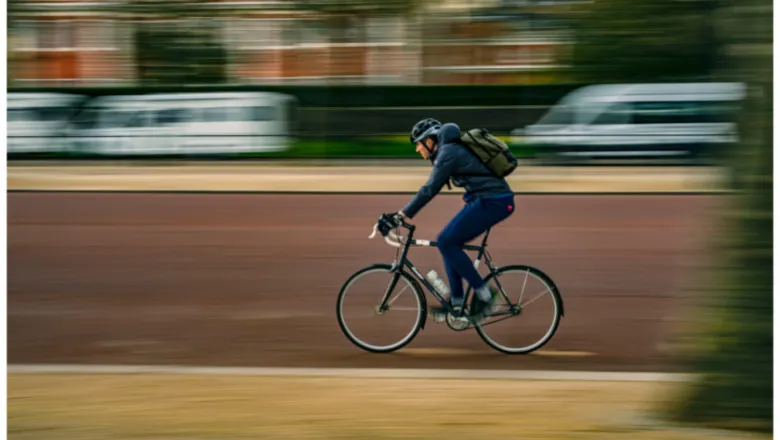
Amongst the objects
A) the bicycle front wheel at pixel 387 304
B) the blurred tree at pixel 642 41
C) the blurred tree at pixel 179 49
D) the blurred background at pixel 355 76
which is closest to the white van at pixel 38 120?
the blurred background at pixel 355 76

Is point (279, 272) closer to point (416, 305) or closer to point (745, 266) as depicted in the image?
point (416, 305)

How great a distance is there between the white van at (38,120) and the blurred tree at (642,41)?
10.9 m

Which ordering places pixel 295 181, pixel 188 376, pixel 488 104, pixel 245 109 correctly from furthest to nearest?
1. pixel 488 104
2. pixel 245 109
3. pixel 295 181
4. pixel 188 376

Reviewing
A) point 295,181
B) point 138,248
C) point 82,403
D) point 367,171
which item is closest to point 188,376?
point 82,403

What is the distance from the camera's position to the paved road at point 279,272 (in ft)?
27.5

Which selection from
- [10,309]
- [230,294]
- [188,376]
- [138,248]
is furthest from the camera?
[138,248]

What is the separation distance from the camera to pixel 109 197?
20.6m

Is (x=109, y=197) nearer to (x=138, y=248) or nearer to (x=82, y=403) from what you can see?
(x=138, y=248)

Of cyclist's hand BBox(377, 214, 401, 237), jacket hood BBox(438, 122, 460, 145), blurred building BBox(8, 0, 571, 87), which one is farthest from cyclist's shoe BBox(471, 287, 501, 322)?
blurred building BBox(8, 0, 571, 87)

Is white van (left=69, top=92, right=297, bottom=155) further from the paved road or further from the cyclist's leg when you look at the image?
the cyclist's leg

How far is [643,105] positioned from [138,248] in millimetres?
12875

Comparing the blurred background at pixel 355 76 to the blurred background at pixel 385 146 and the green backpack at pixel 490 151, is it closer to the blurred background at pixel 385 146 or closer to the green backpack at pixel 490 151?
the blurred background at pixel 385 146

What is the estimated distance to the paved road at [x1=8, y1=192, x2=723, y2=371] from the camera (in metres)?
8.37

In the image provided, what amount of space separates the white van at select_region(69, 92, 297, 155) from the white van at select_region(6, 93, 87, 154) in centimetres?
57
